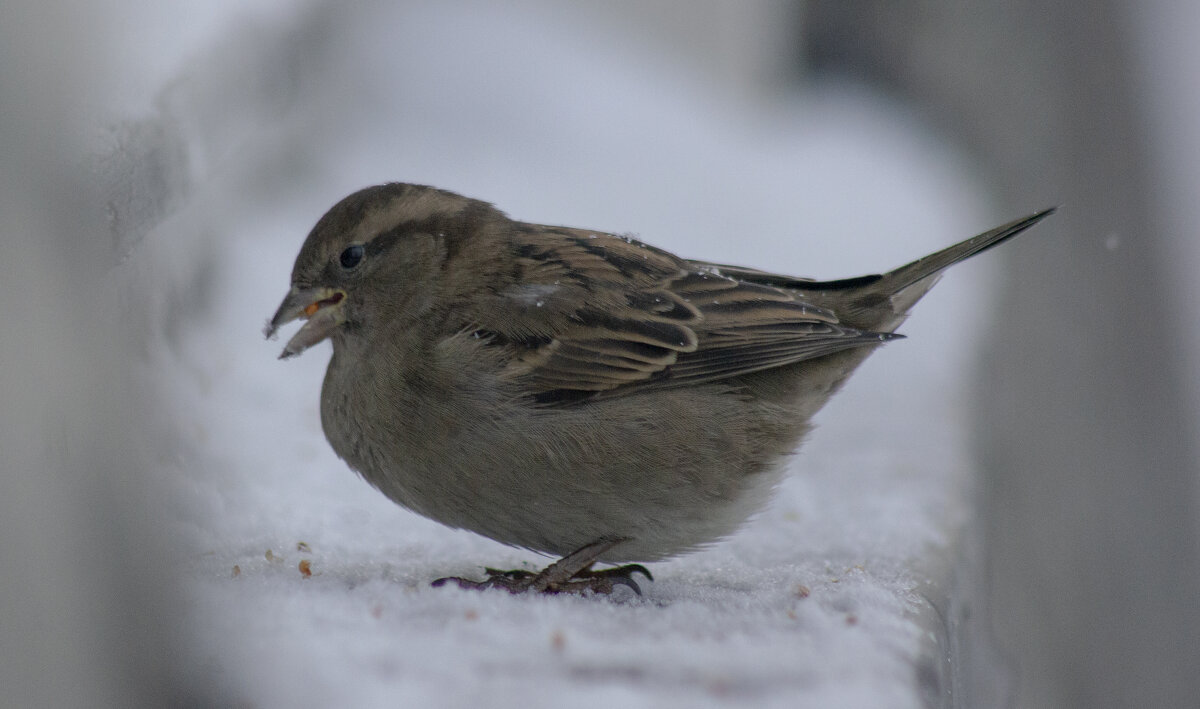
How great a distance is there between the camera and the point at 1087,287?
5.35 m

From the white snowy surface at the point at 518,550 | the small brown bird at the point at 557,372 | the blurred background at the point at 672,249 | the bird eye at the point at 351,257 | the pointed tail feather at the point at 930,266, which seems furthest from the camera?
the pointed tail feather at the point at 930,266

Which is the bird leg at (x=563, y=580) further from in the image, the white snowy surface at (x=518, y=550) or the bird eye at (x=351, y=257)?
the bird eye at (x=351, y=257)

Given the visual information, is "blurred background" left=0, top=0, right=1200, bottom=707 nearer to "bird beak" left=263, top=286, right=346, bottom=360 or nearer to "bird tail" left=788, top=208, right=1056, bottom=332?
"bird beak" left=263, top=286, right=346, bottom=360

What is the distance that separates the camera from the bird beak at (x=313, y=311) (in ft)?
9.33

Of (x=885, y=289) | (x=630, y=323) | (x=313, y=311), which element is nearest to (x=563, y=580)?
(x=630, y=323)

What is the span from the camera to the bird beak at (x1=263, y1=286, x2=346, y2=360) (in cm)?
284

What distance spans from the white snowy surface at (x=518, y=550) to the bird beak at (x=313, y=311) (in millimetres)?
326

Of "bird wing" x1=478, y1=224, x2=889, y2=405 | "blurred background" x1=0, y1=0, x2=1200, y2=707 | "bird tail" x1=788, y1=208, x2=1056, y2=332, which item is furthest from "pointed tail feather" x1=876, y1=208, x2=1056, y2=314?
"blurred background" x1=0, y1=0, x2=1200, y2=707

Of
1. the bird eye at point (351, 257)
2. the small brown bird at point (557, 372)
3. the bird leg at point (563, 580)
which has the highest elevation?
the bird eye at point (351, 257)

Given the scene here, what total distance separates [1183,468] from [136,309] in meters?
3.84

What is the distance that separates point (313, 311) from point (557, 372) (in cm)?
62

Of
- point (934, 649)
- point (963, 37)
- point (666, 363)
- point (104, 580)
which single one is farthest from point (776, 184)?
point (104, 580)

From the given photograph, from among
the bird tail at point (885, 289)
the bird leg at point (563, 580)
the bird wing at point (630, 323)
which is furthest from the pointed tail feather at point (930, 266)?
the bird leg at point (563, 580)

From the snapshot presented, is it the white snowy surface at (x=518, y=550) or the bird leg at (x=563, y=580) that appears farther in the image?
the bird leg at (x=563, y=580)
